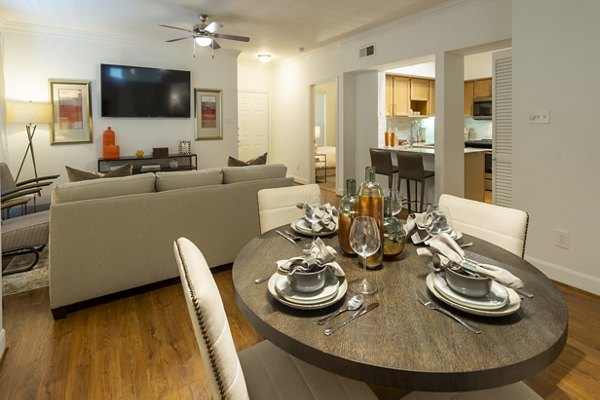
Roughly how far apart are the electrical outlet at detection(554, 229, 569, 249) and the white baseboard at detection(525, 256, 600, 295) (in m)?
0.18

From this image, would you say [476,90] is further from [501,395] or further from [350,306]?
[350,306]

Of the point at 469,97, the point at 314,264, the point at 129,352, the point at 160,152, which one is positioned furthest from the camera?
the point at 469,97

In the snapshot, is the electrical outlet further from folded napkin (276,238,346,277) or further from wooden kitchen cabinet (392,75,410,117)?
wooden kitchen cabinet (392,75,410,117)

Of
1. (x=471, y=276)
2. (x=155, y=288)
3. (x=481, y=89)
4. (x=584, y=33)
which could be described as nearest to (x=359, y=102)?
(x=481, y=89)

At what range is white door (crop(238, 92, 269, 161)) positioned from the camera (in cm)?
787

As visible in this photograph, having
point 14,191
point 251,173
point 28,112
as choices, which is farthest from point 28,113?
point 251,173

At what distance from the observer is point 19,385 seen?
178 cm

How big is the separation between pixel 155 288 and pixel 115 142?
386 centimetres

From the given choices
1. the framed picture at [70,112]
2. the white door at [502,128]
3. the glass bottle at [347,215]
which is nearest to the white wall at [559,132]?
the white door at [502,128]

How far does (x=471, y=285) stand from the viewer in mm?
985

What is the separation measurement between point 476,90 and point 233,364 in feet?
26.2

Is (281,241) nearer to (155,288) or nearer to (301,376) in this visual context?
(301,376)

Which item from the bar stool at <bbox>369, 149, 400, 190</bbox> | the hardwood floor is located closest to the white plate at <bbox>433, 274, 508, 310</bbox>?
the hardwood floor

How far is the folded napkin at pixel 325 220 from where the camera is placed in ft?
5.40
